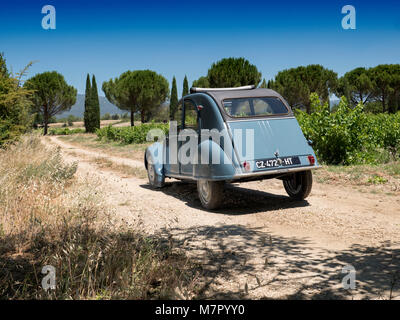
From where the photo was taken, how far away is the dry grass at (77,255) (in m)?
3.38

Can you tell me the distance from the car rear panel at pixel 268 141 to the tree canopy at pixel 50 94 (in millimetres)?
53306

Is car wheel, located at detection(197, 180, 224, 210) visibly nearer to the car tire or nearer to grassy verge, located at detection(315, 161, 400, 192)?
the car tire

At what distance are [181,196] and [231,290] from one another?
5.13 m

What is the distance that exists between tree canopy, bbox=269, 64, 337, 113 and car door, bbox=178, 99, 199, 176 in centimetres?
4801

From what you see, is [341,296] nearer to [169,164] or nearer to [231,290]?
[231,290]

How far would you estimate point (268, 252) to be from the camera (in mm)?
4617

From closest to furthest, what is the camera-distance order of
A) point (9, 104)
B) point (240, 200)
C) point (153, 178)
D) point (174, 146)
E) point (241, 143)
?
point (241, 143) → point (240, 200) → point (174, 146) → point (153, 178) → point (9, 104)

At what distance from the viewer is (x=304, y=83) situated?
5519cm

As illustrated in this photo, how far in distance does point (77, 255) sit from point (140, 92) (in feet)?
179

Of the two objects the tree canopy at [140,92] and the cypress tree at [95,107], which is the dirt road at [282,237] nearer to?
the cypress tree at [95,107]

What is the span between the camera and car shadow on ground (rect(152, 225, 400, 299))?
3480 millimetres

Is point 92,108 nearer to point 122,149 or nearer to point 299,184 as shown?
point 122,149

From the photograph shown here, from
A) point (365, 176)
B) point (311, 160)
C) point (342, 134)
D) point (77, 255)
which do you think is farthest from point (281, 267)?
point (342, 134)

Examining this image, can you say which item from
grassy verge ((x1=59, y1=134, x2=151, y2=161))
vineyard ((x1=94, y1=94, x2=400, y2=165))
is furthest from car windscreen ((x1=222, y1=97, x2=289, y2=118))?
grassy verge ((x1=59, y1=134, x2=151, y2=161))
